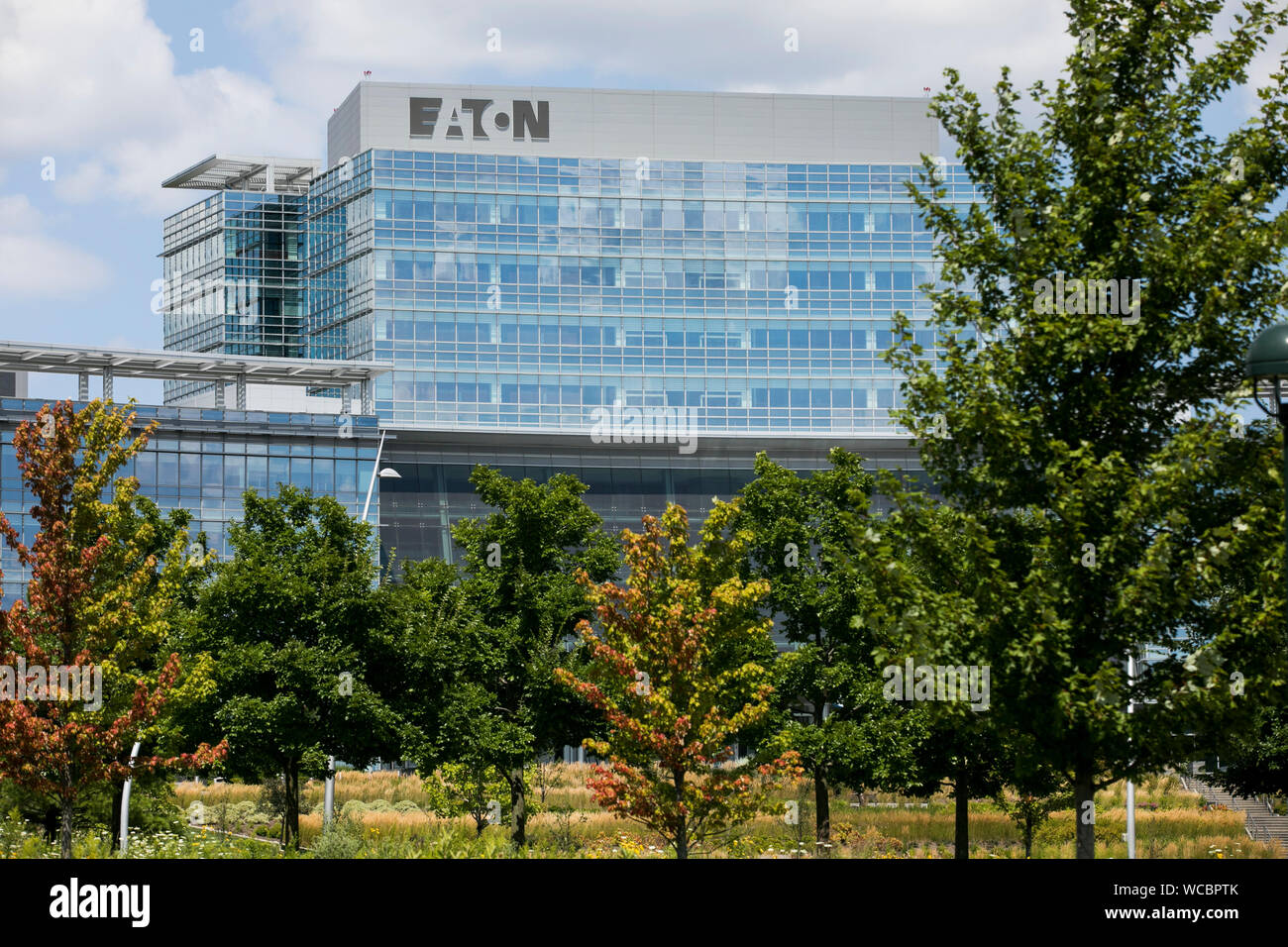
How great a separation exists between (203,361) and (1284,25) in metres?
63.6

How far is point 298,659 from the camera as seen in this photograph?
112 ft

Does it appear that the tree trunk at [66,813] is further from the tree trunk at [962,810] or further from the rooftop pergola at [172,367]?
the rooftop pergola at [172,367]

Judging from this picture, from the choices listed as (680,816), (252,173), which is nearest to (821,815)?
(680,816)

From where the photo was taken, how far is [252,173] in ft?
405

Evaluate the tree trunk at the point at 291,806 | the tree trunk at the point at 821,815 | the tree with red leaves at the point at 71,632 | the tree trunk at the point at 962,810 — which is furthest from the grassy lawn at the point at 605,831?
the tree trunk at the point at 962,810

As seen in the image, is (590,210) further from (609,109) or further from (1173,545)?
(1173,545)

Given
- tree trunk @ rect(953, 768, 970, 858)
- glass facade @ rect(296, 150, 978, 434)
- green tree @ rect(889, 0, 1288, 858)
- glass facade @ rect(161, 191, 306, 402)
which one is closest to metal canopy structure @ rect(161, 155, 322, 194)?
glass facade @ rect(161, 191, 306, 402)

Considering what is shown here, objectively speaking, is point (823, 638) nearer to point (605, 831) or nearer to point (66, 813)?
point (605, 831)

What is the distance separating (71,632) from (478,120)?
256 ft

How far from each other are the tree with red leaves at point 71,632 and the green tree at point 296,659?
25.1 ft

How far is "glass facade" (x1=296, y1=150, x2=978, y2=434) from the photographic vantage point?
95.2 m
